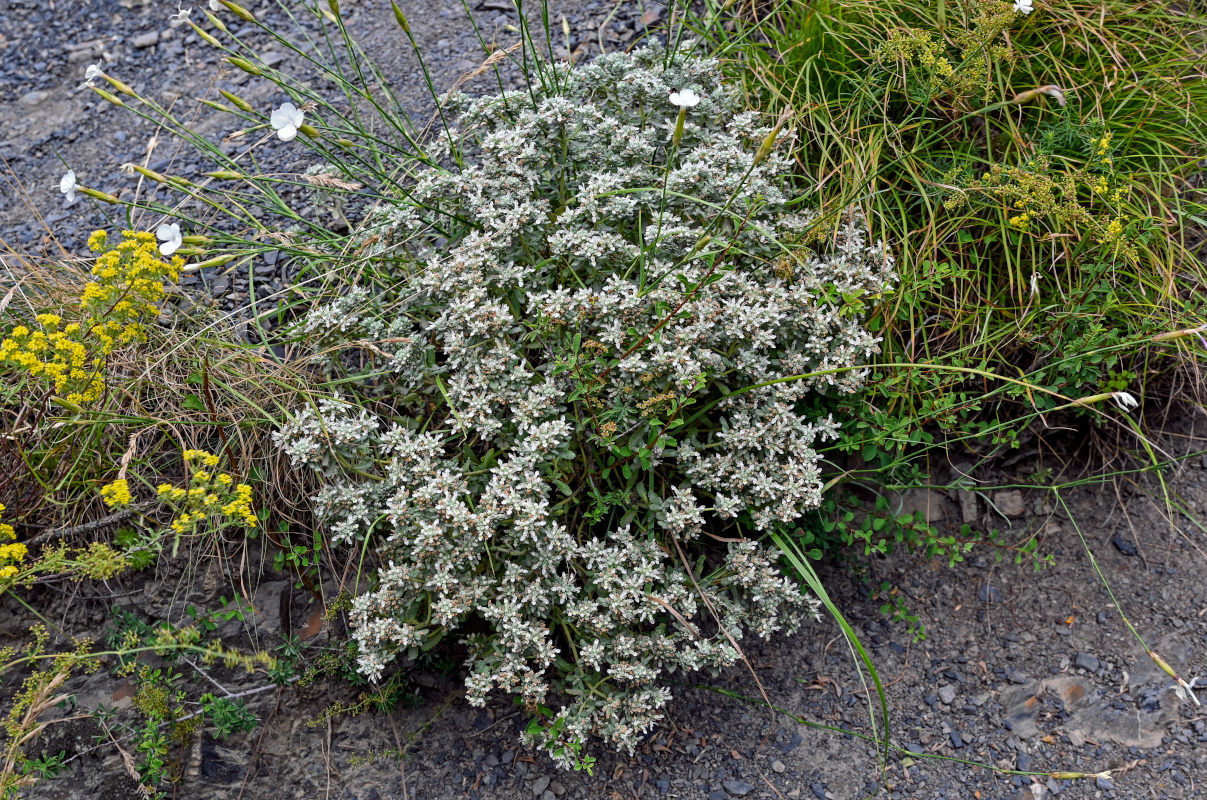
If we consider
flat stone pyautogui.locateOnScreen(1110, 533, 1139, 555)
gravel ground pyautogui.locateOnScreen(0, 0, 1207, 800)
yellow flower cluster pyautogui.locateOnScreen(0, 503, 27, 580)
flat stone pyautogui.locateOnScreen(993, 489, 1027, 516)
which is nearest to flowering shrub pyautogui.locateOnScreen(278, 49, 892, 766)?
gravel ground pyautogui.locateOnScreen(0, 0, 1207, 800)

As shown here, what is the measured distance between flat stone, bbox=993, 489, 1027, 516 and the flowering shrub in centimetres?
82

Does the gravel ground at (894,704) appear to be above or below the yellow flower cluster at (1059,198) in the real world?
below

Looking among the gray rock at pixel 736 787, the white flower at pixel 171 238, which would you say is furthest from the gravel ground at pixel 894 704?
the white flower at pixel 171 238

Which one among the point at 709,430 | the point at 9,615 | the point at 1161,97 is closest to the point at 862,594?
the point at 709,430

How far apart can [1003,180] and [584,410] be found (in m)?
1.67

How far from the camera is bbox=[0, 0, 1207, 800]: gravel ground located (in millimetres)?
2393

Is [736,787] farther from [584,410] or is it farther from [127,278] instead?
[127,278]

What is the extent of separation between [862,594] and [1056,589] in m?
0.65

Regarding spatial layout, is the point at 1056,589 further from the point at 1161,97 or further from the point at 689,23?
the point at 689,23

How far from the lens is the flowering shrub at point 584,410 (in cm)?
225

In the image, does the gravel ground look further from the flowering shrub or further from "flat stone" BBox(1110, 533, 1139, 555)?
the flowering shrub

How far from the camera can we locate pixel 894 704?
260 cm

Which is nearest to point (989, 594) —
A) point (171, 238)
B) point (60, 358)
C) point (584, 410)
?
point (584, 410)

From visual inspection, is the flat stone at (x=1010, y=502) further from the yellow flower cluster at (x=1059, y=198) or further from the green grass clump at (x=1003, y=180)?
the yellow flower cluster at (x=1059, y=198)
